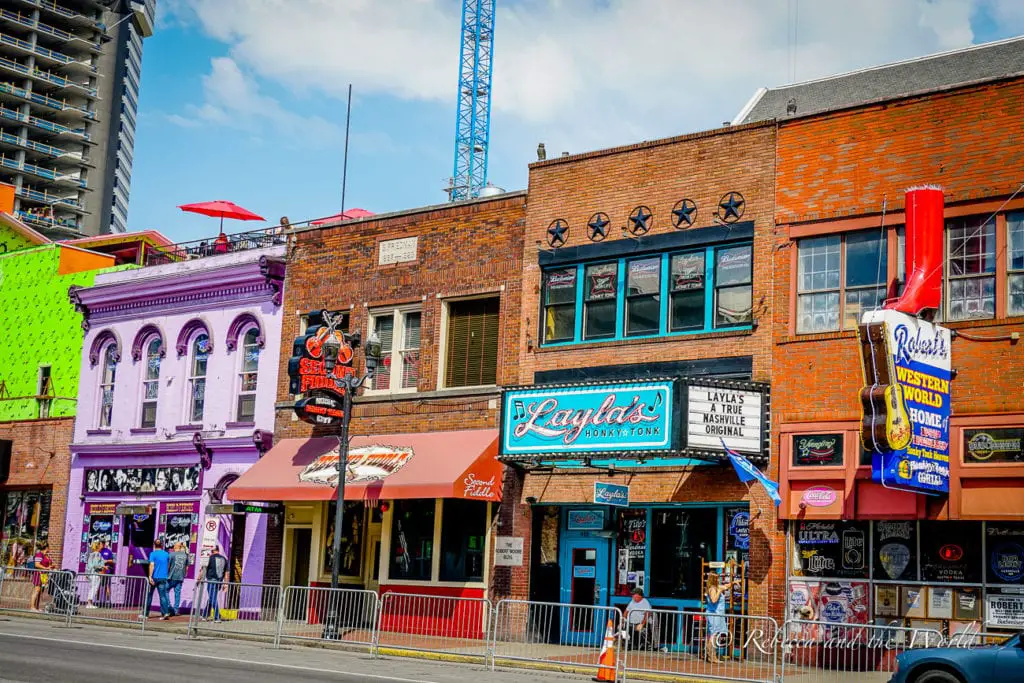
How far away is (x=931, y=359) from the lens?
20078 mm

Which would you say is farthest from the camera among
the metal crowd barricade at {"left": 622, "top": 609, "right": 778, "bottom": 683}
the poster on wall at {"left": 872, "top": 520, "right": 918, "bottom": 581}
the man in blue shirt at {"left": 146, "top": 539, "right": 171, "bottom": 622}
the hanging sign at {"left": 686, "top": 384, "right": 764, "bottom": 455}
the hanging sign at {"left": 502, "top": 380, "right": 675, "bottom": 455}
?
the man in blue shirt at {"left": 146, "top": 539, "right": 171, "bottom": 622}

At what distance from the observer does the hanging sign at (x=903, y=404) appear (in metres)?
19.2

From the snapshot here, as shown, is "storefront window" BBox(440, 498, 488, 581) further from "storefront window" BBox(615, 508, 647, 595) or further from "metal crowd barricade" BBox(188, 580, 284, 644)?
"metal crowd barricade" BBox(188, 580, 284, 644)

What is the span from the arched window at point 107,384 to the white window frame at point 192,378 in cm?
296

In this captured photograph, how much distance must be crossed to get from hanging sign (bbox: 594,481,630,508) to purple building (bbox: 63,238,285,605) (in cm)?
976

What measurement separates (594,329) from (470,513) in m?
4.70

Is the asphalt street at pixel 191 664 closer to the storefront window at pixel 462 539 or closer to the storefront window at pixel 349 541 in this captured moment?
the storefront window at pixel 462 539

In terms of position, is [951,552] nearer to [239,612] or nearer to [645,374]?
[645,374]

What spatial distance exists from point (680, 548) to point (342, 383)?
815 centimetres

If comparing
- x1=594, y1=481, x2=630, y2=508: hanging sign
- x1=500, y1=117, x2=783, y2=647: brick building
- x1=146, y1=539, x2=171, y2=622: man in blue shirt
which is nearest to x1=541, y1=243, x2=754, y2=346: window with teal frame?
x1=500, y1=117, x2=783, y2=647: brick building

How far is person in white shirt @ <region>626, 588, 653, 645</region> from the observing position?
19891 millimetres

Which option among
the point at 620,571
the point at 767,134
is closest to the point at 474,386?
the point at 620,571

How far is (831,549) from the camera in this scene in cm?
2181

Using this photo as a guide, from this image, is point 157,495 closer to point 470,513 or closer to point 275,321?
point 275,321
